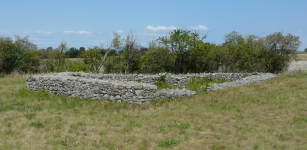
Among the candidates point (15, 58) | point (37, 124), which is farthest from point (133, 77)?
point (15, 58)

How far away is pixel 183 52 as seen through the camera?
89.0 ft

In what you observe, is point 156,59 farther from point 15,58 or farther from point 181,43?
point 15,58

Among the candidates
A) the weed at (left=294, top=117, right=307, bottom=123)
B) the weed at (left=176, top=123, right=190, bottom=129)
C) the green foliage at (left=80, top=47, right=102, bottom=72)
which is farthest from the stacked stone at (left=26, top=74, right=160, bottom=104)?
the green foliage at (left=80, top=47, right=102, bottom=72)

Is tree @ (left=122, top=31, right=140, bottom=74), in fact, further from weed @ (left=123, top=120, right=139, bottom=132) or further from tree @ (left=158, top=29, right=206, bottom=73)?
weed @ (left=123, top=120, right=139, bottom=132)

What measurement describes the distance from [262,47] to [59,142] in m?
21.0

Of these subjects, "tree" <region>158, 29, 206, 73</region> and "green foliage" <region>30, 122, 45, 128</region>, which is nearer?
"green foliage" <region>30, 122, 45, 128</region>

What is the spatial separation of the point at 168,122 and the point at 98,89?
5707 mm

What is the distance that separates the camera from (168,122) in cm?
966

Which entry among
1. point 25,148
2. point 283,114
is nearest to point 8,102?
point 25,148

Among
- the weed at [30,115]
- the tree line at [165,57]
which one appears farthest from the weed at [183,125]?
the tree line at [165,57]

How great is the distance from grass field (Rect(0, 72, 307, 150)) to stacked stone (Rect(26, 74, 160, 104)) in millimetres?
528

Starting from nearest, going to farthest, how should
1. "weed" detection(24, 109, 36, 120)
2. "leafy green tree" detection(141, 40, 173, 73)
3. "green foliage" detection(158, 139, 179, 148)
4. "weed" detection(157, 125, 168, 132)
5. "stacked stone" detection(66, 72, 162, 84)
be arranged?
"green foliage" detection(158, 139, 179, 148) < "weed" detection(157, 125, 168, 132) < "weed" detection(24, 109, 36, 120) < "stacked stone" detection(66, 72, 162, 84) < "leafy green tree" detection(141, 40, 173, 73)

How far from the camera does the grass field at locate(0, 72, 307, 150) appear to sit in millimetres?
7551

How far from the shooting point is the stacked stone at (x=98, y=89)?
→ 41.2 feet
